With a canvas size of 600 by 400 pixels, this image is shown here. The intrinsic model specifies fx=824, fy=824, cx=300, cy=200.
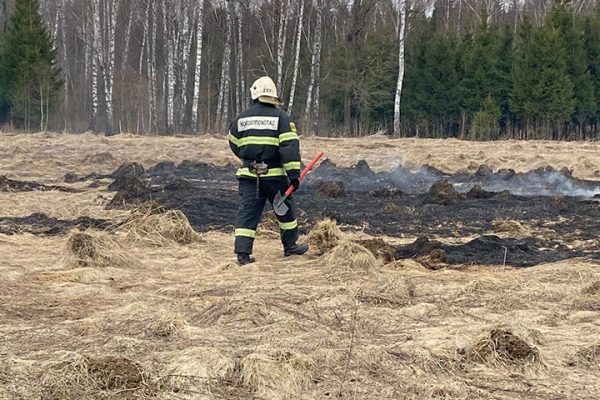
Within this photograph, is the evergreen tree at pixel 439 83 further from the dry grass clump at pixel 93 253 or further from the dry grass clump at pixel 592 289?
the dry grass clump at pixel 592 289

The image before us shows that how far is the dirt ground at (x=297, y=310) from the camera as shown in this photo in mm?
4258

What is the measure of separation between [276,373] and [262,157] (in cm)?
404

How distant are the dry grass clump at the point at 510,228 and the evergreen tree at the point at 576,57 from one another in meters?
25.4

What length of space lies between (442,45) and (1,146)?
2069cm

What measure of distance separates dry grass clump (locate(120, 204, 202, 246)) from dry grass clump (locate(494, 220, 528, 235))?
141 inches

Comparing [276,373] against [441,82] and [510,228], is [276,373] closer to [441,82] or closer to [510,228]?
[510,228]

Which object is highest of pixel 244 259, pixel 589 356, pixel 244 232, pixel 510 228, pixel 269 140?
pixel 269 140

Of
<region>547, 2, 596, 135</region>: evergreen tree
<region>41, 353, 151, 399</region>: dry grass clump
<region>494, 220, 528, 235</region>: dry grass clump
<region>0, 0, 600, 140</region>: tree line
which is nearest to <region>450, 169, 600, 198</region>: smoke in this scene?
<region>494, 220, 528, 235</region>: dry grass clump

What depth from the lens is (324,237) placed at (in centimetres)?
856

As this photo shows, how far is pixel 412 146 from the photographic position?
75.4ft

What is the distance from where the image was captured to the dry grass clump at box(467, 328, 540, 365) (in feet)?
15.3

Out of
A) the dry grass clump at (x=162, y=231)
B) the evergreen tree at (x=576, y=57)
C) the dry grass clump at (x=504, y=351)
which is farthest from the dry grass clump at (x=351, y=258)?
the evergreen tree at (x=576, y=57)

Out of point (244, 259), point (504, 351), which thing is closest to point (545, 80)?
point (244, 259)

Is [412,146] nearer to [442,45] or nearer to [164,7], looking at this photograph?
[442,45]
